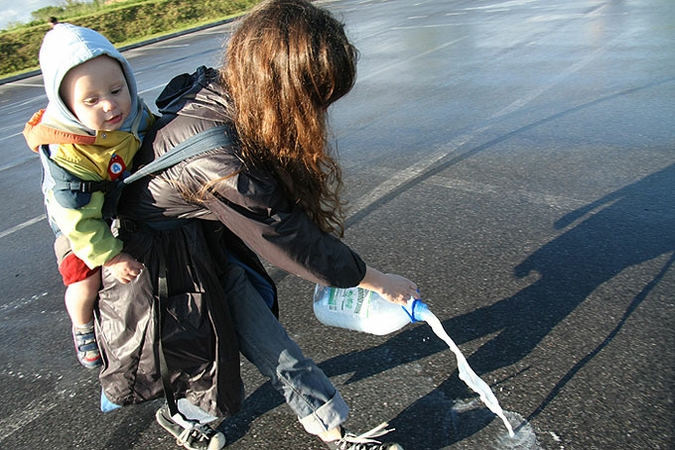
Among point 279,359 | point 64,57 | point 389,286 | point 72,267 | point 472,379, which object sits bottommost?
point 472,379

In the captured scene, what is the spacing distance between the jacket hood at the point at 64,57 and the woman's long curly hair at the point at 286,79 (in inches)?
15.4

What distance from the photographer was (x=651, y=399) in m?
2.35

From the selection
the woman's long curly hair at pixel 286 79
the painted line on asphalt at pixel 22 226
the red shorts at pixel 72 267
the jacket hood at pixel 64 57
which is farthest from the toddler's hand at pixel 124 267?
the painted line on asphalt at pixel 22 226

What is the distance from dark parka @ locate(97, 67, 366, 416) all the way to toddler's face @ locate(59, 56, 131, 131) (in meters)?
0.13

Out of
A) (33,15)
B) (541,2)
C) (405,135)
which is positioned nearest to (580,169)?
(405,135)

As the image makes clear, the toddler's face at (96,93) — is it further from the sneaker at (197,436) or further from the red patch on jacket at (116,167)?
the sneaker at (197,436)

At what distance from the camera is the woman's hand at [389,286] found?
2.07m

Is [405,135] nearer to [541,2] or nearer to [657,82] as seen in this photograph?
[657,82]

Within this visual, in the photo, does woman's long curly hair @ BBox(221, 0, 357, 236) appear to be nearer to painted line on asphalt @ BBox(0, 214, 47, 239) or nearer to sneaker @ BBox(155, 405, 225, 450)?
sneaker @ BBox(155, 405, 225, 450)

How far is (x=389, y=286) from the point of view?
6.95 ft

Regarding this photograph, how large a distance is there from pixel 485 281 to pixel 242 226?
1.92m

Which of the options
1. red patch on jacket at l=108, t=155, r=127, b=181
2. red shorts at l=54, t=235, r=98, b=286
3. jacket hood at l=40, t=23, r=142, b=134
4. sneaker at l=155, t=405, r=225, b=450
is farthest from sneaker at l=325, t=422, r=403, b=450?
jacket hood at l=40, t=23, r=142, b=134

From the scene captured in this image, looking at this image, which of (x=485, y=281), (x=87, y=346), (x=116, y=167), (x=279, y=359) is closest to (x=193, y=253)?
(x=116, y=167)

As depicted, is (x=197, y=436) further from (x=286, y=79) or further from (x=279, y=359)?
(x=286, y=79)
